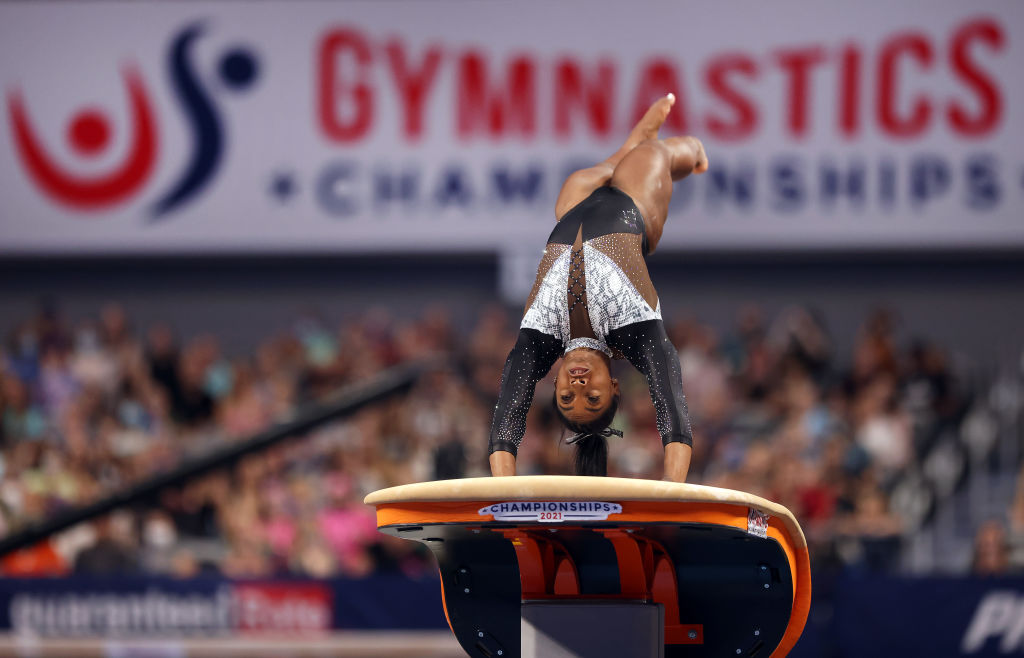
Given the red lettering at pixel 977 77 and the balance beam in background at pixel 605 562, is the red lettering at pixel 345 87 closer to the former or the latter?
the red lettering at pixel 977 77

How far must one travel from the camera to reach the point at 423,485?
316 centimetres

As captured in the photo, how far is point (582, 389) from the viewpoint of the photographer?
367 centimetres

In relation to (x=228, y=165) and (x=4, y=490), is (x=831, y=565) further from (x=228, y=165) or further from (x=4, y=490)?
(x=228, y=165)

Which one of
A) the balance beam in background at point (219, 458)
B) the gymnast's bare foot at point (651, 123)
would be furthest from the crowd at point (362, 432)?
the gymnast's bare foot at point (651, 123)

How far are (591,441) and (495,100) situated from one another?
8.21m

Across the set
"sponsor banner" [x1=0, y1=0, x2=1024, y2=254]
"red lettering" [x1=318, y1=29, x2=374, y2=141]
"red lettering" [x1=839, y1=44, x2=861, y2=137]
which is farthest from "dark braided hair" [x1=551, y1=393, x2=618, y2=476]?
"red lettering" [x1=318, y1=29, x2=374, y2=141]

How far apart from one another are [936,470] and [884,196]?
2.83m

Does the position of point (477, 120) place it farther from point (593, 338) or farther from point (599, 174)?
point (593, 338)

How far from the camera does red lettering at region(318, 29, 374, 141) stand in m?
11.7

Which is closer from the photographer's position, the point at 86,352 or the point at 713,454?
the point at 713,454

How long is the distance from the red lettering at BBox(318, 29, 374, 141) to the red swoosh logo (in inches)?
68.7

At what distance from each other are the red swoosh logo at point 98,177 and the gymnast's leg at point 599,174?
8430 millimetres

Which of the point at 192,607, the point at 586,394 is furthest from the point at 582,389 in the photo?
the point at 192,607

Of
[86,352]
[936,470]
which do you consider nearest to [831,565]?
[936,470]
